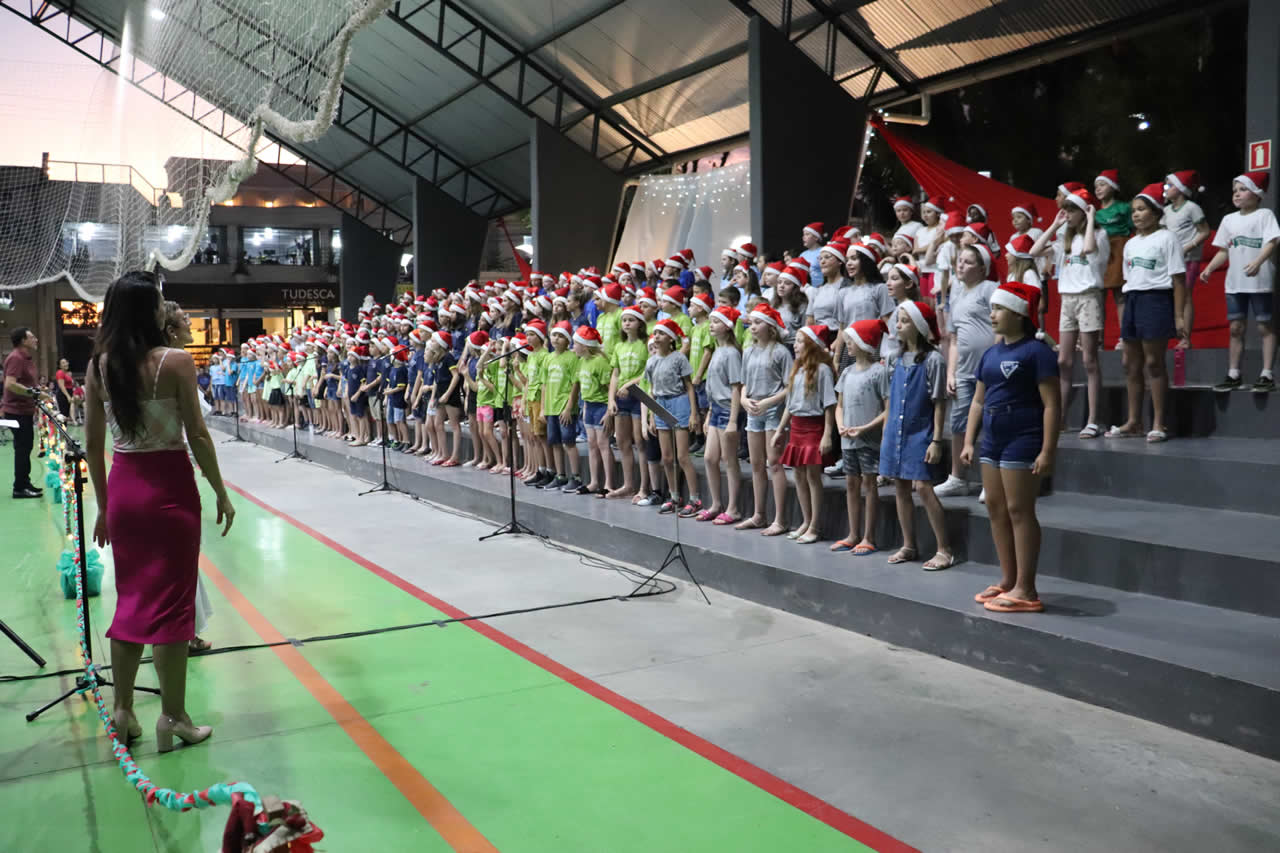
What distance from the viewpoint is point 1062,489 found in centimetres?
756

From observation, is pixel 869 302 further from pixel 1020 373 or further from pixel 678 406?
pixel 1020 373

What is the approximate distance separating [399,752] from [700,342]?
6.13 meters

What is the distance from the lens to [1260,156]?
951 centimetres

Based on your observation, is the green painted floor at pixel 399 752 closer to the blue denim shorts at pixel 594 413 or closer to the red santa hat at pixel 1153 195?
the blue denim shorts at pixel 594 413

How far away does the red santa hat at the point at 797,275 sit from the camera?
9.09 m

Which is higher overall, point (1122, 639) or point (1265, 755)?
point (1122, 639)

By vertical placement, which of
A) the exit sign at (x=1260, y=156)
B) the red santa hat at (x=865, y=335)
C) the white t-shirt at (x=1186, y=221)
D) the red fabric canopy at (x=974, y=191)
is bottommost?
the red santa hat at (x=865, y=335)

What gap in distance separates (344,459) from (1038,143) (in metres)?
11.9

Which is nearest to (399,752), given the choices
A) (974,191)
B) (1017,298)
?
(1017,298)

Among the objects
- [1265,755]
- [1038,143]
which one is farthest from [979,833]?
[1038,143]

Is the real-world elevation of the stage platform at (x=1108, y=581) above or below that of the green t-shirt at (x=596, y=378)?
below

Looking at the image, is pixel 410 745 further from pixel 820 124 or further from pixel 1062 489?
pixel 820 124

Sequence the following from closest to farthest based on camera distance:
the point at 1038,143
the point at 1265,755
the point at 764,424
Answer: the point at 1265,755 < the point at 764,424 < the point at 1038,143

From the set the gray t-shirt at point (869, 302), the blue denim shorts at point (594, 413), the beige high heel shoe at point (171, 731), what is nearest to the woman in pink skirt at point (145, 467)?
the beige high heel shoe at point (171, 731)
